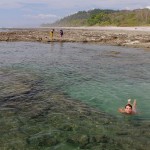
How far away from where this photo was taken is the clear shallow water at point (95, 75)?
19.1m

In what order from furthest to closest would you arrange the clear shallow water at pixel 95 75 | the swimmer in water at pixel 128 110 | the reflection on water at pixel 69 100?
the clear shallow water at pixel 95 75, the swimmer in water at pixel 128 110, the reflection on water at pixel 69 100

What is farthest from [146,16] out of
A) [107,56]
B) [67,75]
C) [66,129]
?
[66,129]

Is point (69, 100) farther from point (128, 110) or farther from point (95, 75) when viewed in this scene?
point (95, 75)

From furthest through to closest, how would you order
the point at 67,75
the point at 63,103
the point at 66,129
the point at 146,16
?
the point at 146,16 < the point at 67,75 < the point at 63,103 < the point at 66,129

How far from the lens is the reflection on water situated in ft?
41.3

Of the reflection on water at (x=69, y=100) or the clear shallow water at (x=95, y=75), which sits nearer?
the reflection on water at (x=69, y=100)

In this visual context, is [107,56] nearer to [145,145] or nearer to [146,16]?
[145,145]

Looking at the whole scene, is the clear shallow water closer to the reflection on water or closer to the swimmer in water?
the reflection on water

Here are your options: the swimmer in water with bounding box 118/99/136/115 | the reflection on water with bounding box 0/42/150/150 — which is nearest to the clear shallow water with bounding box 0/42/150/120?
the reflection on water with bounding box 0/42/150/150

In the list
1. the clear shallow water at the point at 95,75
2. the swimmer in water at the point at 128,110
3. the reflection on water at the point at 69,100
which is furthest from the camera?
the clear shallow water at the point at 95,75

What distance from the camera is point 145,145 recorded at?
12.0m

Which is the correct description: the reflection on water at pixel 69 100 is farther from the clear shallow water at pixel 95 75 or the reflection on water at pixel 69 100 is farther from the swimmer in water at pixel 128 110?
the swimmer in water at pixel 128 110

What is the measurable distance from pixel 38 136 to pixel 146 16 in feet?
517

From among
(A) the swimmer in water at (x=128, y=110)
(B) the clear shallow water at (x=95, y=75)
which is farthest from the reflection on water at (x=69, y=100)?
(A) the swimmer in water at (x=128, y=110)
